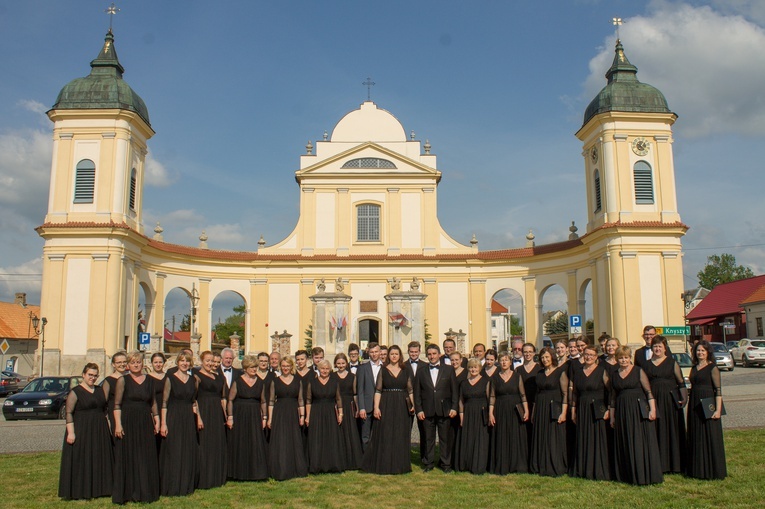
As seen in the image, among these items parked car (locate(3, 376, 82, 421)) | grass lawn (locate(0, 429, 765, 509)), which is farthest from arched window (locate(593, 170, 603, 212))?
parked car (locate(3, 376, 82, 421))

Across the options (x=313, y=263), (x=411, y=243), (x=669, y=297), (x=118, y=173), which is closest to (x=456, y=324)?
(x=411, y=243)

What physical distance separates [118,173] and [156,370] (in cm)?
2107

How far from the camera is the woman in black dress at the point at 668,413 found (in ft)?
25.4

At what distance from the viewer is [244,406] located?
8195 mm

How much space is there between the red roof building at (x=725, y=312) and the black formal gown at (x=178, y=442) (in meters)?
41.8

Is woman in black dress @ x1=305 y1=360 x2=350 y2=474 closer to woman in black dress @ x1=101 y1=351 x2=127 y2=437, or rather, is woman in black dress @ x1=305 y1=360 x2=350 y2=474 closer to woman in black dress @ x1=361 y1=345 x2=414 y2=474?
woman in black dress @ x1=361 y1=345 x2=414 y2=474

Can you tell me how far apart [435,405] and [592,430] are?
76.7 inches

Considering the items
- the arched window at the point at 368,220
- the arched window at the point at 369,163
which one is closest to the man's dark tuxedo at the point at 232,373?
the arched window at the point at 368,220

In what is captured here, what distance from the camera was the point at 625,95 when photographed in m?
28.1

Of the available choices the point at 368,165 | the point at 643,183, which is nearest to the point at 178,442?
the point at 643,183

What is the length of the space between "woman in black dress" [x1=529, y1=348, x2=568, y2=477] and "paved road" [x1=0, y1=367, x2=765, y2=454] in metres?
3.52

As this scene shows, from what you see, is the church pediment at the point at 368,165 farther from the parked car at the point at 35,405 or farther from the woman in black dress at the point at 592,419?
the woman in black dress at the point at 592,419

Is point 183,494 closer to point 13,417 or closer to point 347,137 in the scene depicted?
point 13,417

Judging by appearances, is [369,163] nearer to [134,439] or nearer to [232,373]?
[232,373]
